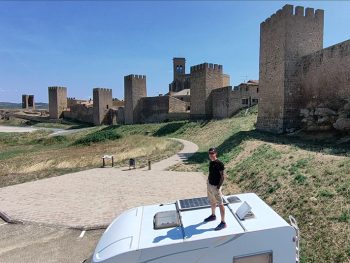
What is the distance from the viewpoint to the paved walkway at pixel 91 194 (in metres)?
10.6

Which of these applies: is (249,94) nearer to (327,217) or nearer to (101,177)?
(101,177)

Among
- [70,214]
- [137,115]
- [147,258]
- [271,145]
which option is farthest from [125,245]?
[137,115]

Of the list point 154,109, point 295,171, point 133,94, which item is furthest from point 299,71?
point 133,94

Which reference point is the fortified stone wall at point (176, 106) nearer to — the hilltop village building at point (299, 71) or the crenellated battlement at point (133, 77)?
the crenellated battlement at point (133, 77)

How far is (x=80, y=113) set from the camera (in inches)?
2525

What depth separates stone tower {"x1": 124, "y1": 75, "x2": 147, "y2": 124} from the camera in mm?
48938

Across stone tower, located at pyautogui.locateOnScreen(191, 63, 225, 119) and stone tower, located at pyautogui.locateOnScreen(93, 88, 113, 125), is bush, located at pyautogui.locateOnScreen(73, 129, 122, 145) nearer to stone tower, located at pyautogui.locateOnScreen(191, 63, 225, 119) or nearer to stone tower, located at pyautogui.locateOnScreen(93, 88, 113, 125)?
stone tower, located at pyautogui.locateOnScreen(191, 63, 225, 119)

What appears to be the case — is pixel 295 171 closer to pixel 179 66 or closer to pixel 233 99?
pixel 233 99

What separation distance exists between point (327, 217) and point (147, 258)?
5.20 metres

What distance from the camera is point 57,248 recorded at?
26.7ft

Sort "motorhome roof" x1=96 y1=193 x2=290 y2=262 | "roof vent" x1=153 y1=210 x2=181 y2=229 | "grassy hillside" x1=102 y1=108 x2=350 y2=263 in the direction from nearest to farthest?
"motorhome roof" x1=96 y1=193 x2=290 y2=262, "roof vent" x1=153 y1=210 x2=181 y2=229, "grassy hillside" x1=102 y1=108 x2=350 y2=263

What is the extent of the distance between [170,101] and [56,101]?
1252 inches

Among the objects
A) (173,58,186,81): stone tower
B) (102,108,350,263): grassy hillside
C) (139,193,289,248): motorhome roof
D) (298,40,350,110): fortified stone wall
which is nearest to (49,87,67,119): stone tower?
(173,58,186,81): stone tower

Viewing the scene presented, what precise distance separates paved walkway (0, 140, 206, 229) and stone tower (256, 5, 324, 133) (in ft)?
23.4
